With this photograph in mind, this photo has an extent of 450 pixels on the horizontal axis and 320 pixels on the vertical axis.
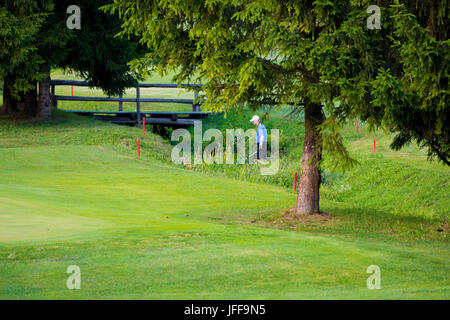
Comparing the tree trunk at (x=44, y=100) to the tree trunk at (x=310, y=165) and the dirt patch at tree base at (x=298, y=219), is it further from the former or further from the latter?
the tree trunk at (x=310, y=165)

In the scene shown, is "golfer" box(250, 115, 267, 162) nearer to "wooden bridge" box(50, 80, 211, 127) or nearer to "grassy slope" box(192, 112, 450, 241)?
"grassy slope" box(192, 112, 450, 241)

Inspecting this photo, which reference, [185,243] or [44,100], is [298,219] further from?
[44,100]

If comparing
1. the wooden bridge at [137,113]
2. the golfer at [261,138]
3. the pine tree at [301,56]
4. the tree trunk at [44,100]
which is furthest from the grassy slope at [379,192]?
the tree trunk at [44,100]

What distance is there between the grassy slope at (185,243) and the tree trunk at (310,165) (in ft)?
2.96

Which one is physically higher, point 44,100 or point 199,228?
point 44,100

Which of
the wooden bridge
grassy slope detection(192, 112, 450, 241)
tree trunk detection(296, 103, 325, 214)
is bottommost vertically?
grassy slope detection(192, 112, 450, 241)

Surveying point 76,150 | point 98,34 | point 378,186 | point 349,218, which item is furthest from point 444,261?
point 98,34

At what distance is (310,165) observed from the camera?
15336 millimetres

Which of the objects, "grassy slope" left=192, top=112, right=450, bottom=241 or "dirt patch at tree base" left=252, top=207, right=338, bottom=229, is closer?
"grassy slope" left=192, top=112, right=450, bottom=241

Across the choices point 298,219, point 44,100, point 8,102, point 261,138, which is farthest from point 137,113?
point 298,219

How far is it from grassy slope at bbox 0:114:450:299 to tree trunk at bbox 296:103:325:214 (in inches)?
35.5

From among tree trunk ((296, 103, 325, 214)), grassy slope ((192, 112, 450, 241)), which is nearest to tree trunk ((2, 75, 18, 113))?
grassy slope ((192, 112, 450, 241))

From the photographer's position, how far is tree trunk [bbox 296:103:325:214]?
49.1ft

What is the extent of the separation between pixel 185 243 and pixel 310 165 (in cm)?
553
